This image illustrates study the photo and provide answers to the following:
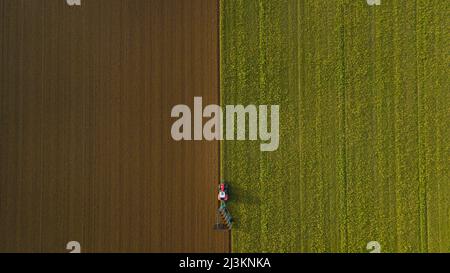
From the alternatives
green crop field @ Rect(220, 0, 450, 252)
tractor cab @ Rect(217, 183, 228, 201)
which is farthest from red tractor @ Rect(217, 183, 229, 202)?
green crop field @ Rect(220, 0, 450, 252)

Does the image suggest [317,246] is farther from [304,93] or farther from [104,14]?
[104,14]

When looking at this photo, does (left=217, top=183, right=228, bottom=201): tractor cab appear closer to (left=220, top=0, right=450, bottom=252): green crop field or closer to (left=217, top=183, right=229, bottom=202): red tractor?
(left=217, top=183, right=229, bottom=202): red tractor

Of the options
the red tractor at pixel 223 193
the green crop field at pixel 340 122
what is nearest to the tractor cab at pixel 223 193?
the red tractor at pixel 223 193

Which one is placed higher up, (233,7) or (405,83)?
(233,7)

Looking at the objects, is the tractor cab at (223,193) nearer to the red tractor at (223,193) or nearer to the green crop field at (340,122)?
the red tractor at (223,193)

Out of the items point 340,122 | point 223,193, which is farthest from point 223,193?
point 340,122

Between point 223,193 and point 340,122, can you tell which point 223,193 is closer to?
point 223,193

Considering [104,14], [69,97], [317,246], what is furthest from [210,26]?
[317,246]
